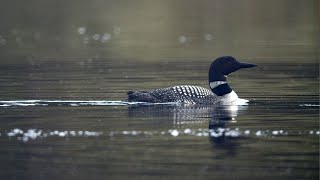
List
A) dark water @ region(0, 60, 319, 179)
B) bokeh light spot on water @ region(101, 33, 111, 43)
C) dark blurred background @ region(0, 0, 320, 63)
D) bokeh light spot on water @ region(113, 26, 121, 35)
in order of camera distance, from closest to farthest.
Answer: dark water @ region(0, 60, 319, 179) → dark blurred background @ region(0, 0, 320, 63) → bokeh light spot on water @ region(101, 33, 111, 43) → bokeh light spot on water @ region(113, 26, 121, 35)

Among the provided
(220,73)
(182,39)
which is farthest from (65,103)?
(182,39)

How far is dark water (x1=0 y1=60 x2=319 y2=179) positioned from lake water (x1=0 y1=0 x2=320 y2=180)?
0.01 metres

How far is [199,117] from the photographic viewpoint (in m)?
14.2

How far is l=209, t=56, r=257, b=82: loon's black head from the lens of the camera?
16438mm

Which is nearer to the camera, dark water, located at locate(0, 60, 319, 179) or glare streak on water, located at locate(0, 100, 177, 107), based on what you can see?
dark water, located at locate(0, 60, 319, 179)

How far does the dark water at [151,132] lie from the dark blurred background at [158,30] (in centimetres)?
567

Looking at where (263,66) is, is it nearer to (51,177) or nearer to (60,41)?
(60,41)

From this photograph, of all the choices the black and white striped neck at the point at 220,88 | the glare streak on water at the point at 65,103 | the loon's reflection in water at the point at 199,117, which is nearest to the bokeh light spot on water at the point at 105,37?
the black and white striped neck at the point at 220,88

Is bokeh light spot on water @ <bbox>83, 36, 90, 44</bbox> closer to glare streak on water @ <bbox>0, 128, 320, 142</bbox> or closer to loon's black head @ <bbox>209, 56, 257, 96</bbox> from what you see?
loon's black head @ <bbox>209, 56, 257, 96</bbox>

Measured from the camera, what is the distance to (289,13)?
135 ft

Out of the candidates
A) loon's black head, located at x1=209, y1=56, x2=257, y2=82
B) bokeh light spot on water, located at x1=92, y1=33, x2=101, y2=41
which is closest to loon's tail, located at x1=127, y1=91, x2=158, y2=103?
loon's black head, located at x1=209, y1=56, x2=257, y2=82

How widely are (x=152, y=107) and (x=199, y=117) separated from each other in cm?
126

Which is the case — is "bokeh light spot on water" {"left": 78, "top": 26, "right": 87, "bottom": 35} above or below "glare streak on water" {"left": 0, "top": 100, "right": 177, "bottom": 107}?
above

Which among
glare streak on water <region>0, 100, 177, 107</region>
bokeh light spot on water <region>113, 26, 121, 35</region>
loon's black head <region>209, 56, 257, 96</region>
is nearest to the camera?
glare streak on water <region>0, 100, 177, 107</region>
